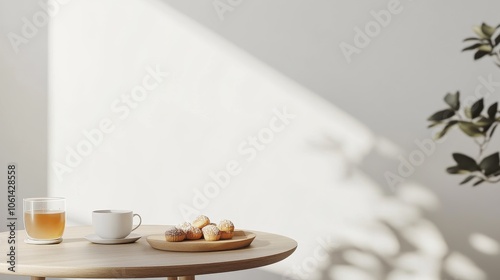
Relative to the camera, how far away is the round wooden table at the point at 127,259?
1.53 meters

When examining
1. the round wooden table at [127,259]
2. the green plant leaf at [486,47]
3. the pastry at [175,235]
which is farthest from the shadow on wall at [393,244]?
the green plant leaf at [486,47]

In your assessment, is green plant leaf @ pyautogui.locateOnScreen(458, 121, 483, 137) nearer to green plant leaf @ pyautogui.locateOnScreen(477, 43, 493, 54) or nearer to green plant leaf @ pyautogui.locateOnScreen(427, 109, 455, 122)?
green plant leaf @ pyautogui.locateOnScreen(427, 109, 455, 122)

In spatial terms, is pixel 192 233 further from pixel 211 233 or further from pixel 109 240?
pixel 109 240

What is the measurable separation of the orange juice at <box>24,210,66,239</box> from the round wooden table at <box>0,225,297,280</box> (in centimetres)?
4

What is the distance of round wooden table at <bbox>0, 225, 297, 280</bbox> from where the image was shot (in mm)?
1527

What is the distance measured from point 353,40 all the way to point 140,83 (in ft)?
3.32

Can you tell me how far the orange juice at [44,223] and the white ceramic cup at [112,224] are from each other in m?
0.11

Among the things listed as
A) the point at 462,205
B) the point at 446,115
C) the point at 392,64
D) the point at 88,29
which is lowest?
the point at 462,205

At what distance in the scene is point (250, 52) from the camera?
118 inches

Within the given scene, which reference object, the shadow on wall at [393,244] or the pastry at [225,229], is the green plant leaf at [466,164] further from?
the shadow on wall at [393,244]

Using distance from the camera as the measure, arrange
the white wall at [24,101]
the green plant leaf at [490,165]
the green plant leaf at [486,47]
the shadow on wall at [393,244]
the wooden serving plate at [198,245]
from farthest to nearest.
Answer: the white wall at [24,101] < the shadow on wall at [393,244] < the wooden serving plate at [198,245] < the green plant leaf at [486,47] < the green plant leaf at [490,165]

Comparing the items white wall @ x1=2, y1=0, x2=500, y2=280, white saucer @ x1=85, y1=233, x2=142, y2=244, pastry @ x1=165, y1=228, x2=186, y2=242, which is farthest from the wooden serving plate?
white wall @ x1=2, y1=0, x2=500, y2=280

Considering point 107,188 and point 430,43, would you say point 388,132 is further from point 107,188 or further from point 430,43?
point 107,188

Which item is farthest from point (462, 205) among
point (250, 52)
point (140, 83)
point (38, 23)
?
point (38, 23)
